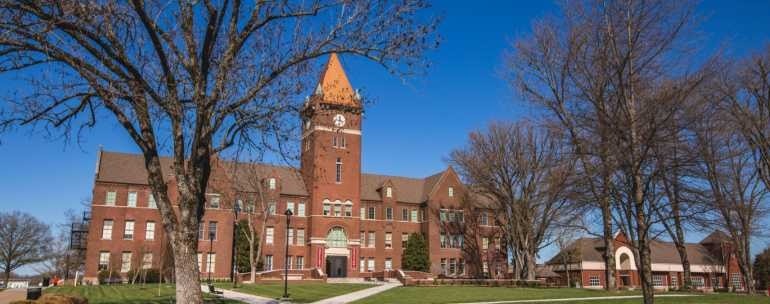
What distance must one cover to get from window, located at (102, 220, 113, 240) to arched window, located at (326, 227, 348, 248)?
57.7 feet

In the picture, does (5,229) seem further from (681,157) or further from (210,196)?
(681,157)

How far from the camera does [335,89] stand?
46.5 ft

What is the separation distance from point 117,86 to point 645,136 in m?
11.2

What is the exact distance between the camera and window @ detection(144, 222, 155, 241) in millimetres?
46594

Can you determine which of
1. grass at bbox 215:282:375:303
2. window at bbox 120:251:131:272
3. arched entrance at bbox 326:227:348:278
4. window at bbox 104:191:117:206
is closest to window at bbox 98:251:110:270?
→ window at bbox 120:251:131:272

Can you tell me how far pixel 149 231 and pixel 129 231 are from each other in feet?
4.86

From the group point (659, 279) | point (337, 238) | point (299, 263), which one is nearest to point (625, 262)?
point (659, 279)

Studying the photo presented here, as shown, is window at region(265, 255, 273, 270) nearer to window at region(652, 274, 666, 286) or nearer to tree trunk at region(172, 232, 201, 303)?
window at region(652, 274, 666, 286)

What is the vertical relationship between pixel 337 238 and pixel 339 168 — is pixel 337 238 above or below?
below

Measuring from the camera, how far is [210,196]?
49156 mm

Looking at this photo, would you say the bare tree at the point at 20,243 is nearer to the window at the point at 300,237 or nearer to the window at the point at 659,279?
the window at the point at 300,237

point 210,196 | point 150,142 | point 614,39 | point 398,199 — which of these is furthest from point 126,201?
point 614,39

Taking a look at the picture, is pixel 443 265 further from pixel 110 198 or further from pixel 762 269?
pixel 762 269

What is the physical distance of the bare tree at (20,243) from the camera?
2463 inches
